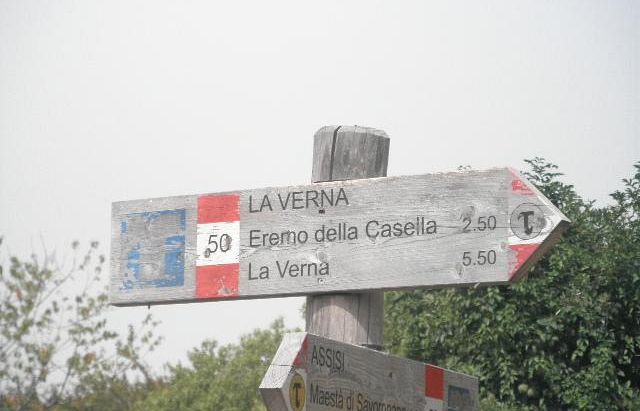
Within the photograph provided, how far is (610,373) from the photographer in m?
12.8

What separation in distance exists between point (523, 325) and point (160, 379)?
1846cm

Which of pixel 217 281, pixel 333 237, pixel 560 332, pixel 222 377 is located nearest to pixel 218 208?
pixel 217 281

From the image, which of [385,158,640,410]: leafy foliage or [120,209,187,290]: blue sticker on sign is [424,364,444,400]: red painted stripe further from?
[385,158,640,410]: leafy foliage

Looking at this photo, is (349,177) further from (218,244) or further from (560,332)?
(560,332)

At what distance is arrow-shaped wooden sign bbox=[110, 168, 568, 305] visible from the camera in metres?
4.12

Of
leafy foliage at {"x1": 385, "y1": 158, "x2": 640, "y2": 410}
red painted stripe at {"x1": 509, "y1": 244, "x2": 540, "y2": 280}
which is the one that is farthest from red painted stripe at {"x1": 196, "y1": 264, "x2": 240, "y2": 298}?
leafy foliage at {"x1": 385, "y1": 158, "x2": 640, "y2": 410}

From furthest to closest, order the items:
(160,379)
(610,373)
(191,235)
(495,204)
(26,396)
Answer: (160,379)
(26,396)
(610,373)
(191,235)
(495,204)

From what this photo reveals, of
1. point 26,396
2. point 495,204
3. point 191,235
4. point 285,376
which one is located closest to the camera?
point 285,376

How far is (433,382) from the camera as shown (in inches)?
187

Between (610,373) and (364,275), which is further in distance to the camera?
(610,373)

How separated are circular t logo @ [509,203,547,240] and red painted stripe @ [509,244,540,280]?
0.03 metres

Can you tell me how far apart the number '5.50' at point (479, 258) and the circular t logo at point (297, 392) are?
0.75 m

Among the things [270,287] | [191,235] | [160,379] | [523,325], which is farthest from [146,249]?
[160,379]

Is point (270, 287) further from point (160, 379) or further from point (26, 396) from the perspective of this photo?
point (160, 379)
